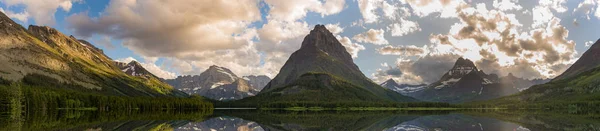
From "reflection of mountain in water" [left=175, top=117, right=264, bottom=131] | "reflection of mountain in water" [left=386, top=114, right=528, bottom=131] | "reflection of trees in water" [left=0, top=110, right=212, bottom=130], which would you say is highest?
"reflection of trees in water" [left=0, top=110, right=212, bottom=130]

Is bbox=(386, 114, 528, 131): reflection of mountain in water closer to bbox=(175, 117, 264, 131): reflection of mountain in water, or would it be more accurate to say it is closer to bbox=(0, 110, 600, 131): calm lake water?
bbox=(0, 110, 600, 131): calm lake water

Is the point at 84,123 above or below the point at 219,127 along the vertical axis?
above

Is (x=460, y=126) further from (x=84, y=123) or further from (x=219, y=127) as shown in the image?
(x=84, y=123)

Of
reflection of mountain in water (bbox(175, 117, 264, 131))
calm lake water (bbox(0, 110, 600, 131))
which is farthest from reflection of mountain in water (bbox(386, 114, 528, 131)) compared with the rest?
reflection of mountain in water (bbox(175, 117, 264, 131))

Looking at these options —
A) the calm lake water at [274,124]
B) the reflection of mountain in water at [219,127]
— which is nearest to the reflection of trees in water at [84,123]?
the calm lake water at [274,124]

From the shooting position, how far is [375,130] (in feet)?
238

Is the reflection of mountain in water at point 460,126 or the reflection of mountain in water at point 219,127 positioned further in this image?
the reflection of mountain in water at point 219,127

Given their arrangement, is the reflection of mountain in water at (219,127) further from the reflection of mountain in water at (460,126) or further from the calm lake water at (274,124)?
the reflection of mountain in water at (460,126)

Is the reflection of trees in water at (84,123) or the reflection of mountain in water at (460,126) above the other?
the reflection of trees in water at (84,123)

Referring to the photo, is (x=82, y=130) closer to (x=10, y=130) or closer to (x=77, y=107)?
(x=10, y=130)

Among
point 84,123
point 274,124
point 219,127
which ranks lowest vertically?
point 274,124

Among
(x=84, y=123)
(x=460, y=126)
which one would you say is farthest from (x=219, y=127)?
(x=460, y=126)

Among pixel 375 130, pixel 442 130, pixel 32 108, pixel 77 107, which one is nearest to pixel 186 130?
pixel 375 130

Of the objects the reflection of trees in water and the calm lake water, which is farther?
the calm lake water
